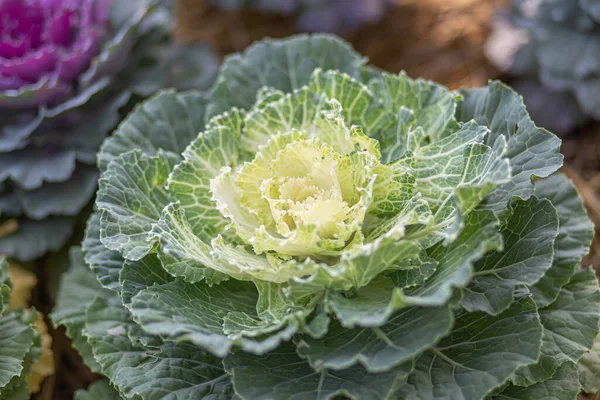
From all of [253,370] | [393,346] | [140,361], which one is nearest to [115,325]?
[140,361]

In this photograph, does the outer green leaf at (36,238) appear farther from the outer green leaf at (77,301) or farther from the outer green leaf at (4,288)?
the outer green leaf at (4,288)

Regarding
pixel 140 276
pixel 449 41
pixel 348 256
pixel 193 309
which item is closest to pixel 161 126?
pixel 140 276

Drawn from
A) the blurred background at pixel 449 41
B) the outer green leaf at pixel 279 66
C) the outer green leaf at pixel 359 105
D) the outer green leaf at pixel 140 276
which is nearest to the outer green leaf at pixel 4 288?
the outer green leaf at pixel 140 276

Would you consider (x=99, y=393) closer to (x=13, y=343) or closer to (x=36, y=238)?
(x=13, y=343)

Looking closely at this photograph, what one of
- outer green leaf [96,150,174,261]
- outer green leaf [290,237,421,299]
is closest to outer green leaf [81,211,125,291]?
outer green leaf [96,150,174,261]

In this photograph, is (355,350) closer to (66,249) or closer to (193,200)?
(193,200)
